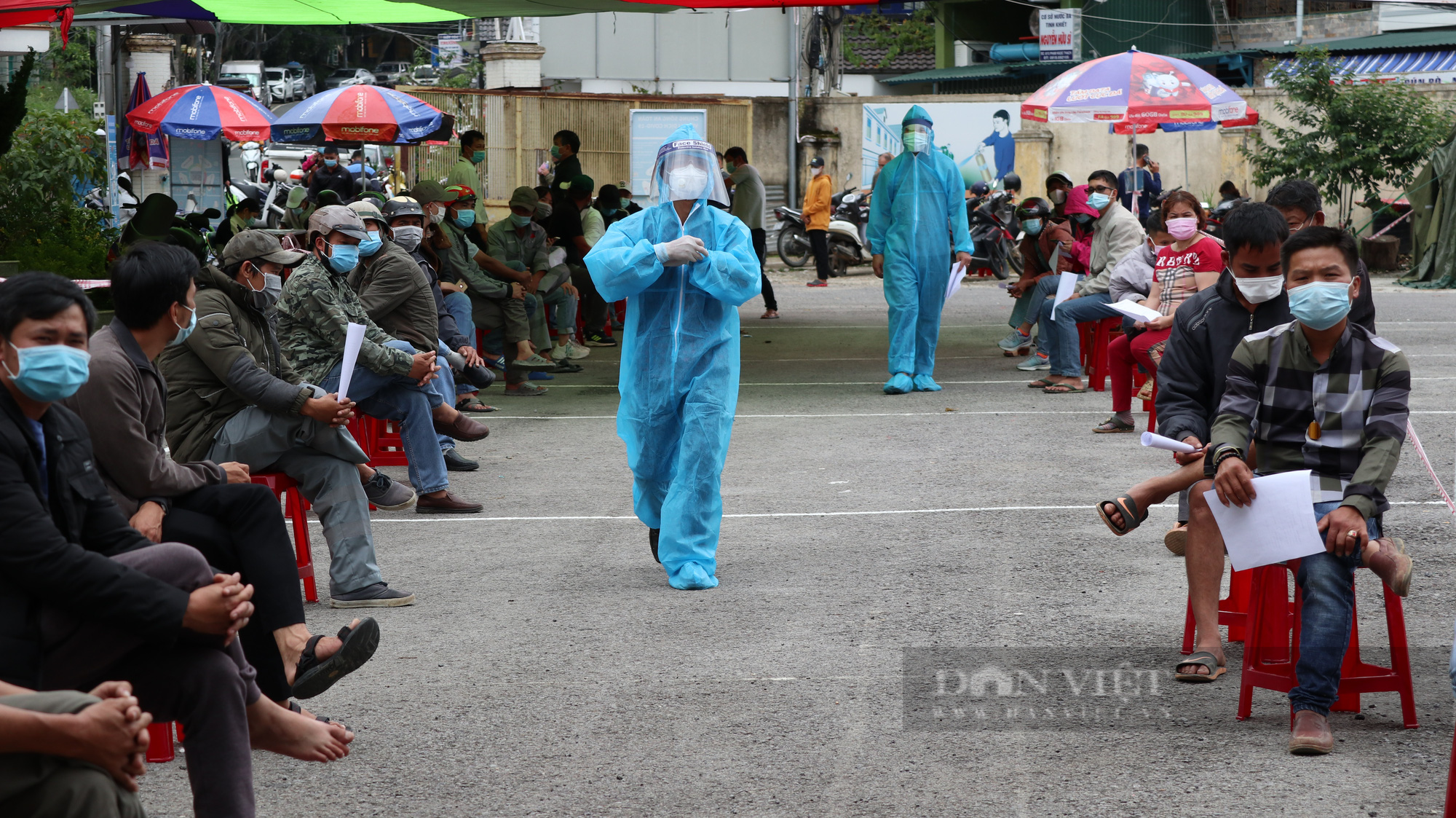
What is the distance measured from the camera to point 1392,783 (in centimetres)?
359

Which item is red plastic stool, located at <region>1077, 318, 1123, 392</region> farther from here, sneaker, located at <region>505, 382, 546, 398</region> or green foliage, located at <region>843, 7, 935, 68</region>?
green foliage, located at <region>843, 7, 935, 68</region>

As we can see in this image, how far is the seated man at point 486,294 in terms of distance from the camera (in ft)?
33.9

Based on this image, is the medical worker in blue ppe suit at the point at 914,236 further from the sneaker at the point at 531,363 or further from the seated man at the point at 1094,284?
the sneaker at the point at 531,363

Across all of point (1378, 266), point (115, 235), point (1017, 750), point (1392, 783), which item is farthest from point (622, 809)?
point (1378, 266)

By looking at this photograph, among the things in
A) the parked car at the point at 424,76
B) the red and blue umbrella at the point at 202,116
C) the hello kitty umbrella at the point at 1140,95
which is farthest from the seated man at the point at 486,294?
the parked car at the point at 424,76

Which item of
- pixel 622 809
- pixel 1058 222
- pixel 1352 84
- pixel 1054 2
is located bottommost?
pixel 622 809

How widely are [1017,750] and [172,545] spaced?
2.21 metres

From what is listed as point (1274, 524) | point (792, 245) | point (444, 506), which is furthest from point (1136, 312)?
point (792, 245)

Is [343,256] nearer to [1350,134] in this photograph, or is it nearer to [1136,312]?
[1136,312]

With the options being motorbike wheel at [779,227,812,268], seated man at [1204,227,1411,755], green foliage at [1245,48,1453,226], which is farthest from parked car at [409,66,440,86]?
seated man at [1204,227,1411,755]

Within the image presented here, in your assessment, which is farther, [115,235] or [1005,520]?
[115,235]

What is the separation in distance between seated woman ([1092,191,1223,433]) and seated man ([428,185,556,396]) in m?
4.37

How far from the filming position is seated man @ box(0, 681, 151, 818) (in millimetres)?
2531

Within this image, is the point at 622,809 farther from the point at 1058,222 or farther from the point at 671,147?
the point at 1058,222
